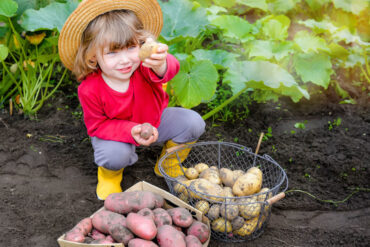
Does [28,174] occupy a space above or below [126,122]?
below

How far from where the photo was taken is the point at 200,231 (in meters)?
1.84

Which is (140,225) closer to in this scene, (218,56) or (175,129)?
(175,129)

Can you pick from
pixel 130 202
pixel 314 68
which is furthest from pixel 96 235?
pixel 314 68

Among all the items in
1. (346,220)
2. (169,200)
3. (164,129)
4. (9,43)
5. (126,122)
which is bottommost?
(346,220)

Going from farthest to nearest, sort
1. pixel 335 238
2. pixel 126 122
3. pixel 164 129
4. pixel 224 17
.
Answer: pixel 224 17 → pixel 164 129 → pixel 126 122 → pixel 335 238

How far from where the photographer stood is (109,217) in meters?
1.87

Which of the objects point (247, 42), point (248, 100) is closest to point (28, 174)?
point (248, 100)

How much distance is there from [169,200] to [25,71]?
2.02m

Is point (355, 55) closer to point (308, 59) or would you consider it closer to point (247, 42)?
point (308, 59)

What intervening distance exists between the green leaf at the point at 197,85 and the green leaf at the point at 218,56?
0.87 feet

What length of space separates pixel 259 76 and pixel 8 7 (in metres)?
1.88

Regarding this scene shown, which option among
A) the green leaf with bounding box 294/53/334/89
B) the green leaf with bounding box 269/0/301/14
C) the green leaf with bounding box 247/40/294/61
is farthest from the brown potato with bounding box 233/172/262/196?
the green leaf with bounding box 269/0/301/14

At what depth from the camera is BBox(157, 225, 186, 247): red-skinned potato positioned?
1.73 meters

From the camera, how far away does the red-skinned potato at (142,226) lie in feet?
5.66
